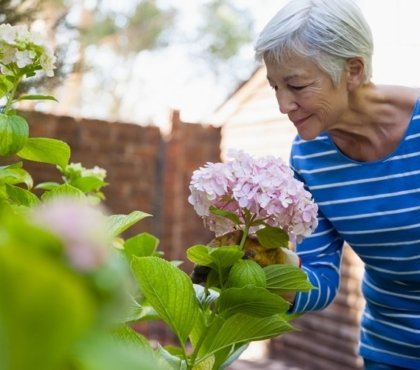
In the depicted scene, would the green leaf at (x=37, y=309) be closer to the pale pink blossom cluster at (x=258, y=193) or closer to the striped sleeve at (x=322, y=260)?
the pale pink blossom cluster at (x=258, y=193)

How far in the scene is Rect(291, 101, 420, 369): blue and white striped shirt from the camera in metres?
1.47

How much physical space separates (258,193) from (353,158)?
625mm

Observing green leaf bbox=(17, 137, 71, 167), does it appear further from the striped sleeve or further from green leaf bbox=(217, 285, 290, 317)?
the striped sleeve

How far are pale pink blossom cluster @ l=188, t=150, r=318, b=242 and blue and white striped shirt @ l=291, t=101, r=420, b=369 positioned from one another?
438 mm

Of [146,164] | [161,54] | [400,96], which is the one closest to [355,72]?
[400,96]

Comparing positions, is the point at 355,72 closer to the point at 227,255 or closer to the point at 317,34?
the point at 317,34

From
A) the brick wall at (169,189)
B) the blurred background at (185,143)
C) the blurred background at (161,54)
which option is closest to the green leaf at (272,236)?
the blurred background at (185,143)

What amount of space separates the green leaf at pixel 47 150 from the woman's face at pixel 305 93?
45cm

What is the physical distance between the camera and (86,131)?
19.0 feet

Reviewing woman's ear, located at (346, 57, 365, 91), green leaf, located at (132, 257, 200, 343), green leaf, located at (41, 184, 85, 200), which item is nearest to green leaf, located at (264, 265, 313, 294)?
green leaf, located at (132, 257, 200, 343)

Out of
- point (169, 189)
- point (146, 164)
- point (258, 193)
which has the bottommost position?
point (258, 193)

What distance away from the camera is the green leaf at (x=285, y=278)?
38.5 inches

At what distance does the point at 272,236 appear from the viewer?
3.28 ft

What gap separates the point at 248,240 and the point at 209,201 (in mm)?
80
